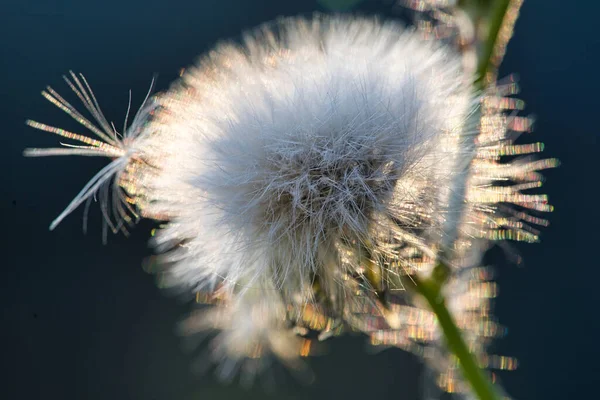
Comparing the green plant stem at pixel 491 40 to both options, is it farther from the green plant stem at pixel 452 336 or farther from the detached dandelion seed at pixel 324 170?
the green plant stem at pixel 452 336

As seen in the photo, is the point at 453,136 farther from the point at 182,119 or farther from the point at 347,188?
the point at 182,119

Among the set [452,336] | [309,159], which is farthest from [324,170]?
[452,336]

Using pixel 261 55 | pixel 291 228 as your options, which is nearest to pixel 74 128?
pixel 261 55

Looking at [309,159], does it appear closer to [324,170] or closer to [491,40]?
[324,170]

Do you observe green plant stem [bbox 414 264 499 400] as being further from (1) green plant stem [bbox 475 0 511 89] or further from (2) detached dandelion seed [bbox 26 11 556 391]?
(1) green plant stem [bbox 475 0 511 89]

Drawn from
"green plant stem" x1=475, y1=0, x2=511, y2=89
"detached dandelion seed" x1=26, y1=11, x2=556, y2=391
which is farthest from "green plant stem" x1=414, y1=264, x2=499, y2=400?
"green plant stem" x1=475, y1=0, x2=511, y2=89

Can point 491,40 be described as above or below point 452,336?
above

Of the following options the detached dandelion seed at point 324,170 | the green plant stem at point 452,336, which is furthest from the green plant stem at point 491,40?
the green plant stem at point 452,336
